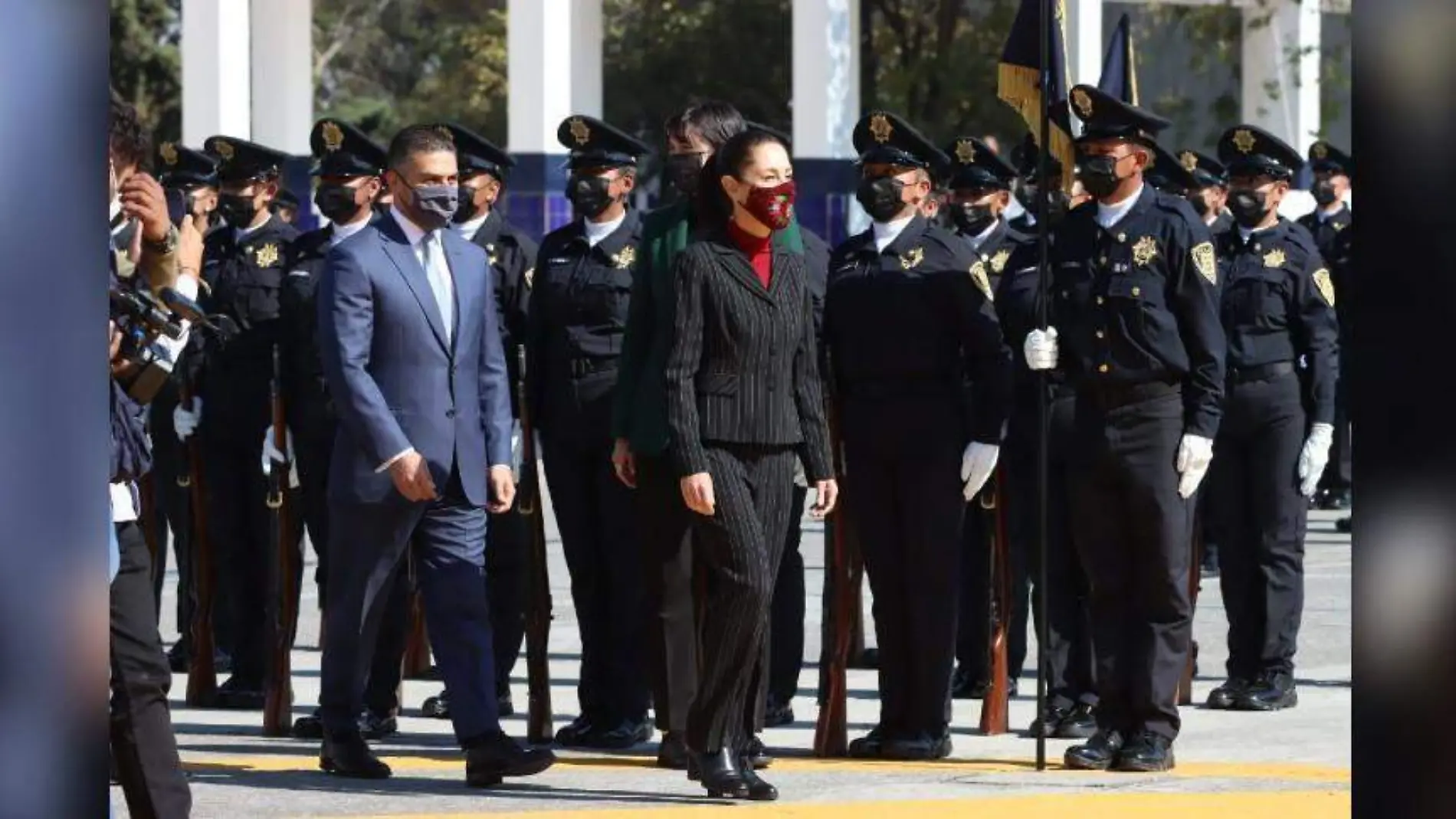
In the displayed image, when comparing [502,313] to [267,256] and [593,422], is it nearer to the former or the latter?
[593,422]

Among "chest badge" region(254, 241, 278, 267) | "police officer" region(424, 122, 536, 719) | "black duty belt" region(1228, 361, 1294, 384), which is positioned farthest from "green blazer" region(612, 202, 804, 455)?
"black duty belt" region(1228, 361, 1294, 384)

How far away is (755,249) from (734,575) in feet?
3.05

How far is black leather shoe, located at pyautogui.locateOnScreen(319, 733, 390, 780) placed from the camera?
859cm

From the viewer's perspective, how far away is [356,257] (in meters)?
8.41

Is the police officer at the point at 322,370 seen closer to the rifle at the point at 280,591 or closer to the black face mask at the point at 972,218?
the rifle at the point at 280,591

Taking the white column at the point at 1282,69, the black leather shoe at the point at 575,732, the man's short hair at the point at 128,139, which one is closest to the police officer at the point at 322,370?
the black leather shoe at the point at 575,732

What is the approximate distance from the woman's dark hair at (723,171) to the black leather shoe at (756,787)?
1.53 meters

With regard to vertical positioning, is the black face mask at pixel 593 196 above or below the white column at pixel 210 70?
below

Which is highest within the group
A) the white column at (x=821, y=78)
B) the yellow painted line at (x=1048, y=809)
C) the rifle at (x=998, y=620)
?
the white column at (x=821, y=78)

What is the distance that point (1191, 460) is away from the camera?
8.55 m

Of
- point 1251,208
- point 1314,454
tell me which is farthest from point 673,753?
point 1251,208

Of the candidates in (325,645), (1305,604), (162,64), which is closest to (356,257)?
(325,645)

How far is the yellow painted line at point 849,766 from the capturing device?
863 centimetres

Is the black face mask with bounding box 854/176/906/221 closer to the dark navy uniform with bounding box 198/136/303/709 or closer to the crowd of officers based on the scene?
the crowd of officers
